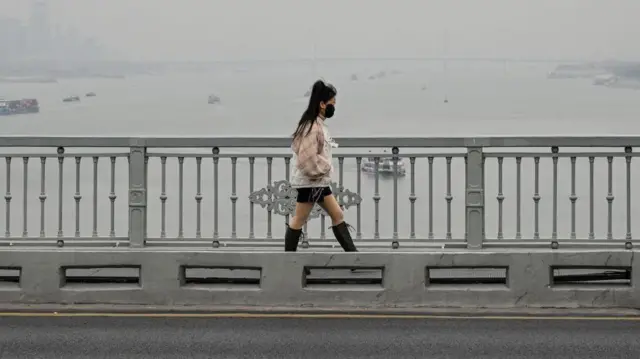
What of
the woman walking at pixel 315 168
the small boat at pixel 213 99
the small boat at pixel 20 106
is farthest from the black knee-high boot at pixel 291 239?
the small boat at pixel 213 99

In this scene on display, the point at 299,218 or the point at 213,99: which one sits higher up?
the point at 213,99

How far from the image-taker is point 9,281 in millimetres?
11578

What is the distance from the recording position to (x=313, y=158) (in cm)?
1073

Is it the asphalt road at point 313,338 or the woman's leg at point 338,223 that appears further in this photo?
the woman's leg at point 338,223

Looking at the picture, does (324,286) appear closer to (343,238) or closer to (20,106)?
(343,238)

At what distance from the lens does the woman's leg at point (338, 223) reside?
431 inches

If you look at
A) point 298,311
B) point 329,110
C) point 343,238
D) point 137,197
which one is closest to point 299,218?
point 343,238

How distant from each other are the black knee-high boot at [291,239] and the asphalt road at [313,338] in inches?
35.1

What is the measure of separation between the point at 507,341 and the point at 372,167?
249 centimetres

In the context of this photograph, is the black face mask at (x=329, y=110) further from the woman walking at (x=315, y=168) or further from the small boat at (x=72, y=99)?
the small boat at (x=72, y=99)

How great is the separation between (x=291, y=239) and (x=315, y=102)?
124cm

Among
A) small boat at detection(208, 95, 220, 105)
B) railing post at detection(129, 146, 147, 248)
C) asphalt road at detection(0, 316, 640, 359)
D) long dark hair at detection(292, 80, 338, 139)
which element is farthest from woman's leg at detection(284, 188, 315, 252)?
small boat at detection(208, 95, 220, 105)

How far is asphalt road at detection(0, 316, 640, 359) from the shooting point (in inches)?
341

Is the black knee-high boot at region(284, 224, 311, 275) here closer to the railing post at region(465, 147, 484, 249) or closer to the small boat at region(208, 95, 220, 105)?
the railing post at region(465, 147, 484, 249)
